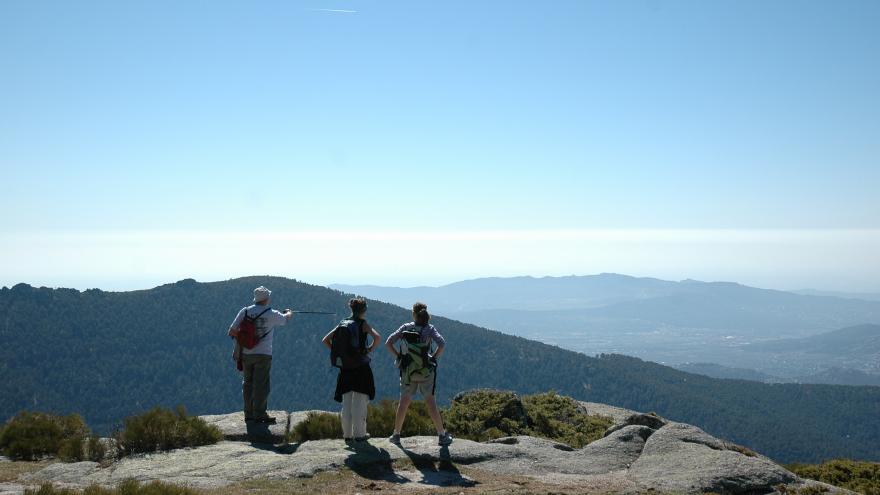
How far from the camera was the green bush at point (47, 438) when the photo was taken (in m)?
12.5

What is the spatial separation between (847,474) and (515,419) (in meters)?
7.96

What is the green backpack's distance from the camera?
1164 cm

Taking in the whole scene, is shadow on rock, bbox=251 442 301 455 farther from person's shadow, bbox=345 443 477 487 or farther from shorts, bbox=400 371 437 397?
shorts, bbox=400 371 437 397

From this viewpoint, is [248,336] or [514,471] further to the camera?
[248,336]

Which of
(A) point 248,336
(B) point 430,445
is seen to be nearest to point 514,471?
(B) point 430,445

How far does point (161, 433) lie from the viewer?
13.0 m

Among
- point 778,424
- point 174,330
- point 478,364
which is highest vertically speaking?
point 174,330

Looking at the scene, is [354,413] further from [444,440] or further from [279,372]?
[279,372]

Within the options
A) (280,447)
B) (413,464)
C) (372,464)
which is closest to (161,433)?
(280,447)

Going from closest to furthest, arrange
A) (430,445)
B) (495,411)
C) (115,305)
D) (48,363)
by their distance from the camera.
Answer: (430,445) → (495,411) → (48,363) → (115,305)

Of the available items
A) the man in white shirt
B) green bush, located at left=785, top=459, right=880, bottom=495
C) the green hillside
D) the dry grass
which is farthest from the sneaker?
the green hillside

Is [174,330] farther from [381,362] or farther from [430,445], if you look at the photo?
[430,445]

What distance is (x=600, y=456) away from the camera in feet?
41.4

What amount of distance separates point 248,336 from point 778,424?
181083 millimetres
